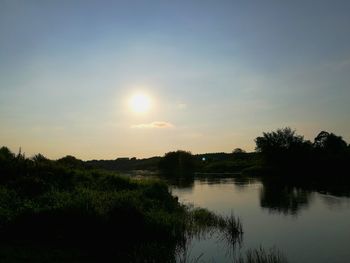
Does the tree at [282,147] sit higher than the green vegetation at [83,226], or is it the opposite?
the tree at [282,147]

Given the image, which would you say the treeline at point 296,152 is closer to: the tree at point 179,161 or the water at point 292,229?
the tree at point 179,161

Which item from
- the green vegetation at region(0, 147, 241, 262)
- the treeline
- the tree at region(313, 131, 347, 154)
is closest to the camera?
the green vegetation at region(0, 147, 241, 262)

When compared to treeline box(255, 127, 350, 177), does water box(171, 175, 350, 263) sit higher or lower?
lower

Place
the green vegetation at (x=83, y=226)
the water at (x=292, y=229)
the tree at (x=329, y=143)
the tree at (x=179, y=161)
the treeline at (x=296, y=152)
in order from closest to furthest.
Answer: the green vegetation at (x=83, y=226) → the water at (x=292, y=229) → the treeline at (x=296, y=152) → the tree at (x=329, y=143) → the tree at (x=179, y=161)

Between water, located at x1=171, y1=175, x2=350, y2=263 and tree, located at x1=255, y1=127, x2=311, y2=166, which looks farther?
tree, located at x1=255, y1=127, x2=311, y2=166

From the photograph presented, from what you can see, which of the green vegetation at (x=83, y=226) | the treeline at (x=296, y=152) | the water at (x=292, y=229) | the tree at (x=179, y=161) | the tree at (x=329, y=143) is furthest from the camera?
the tree at (x=179, y=161)

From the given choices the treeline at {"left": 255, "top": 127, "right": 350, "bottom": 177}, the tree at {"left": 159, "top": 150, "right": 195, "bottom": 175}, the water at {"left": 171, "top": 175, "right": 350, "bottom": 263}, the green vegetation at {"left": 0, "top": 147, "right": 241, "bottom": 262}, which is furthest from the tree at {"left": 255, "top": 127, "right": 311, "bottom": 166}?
the green vegetation at {"left": 0, "top": 147, "right": 241, "bottom": 262}

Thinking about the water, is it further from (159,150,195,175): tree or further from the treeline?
(159,150,195,175): tree

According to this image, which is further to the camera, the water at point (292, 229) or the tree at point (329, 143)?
the tree at point (329, 143)

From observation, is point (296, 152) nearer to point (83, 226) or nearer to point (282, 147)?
point (282, 147)

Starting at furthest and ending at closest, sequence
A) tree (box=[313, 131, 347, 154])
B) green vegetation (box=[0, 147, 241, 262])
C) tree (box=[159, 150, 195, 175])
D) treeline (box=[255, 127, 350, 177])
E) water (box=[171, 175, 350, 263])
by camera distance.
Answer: tree (box=[159, 150, 195, 175]), tree (box=[313, 131, 347, 154]), treeline (box=[255, 127, 350, 177]), water (box=[171, 175, 350, 263]), green vegetation (box=[0, 147, 241, 262])

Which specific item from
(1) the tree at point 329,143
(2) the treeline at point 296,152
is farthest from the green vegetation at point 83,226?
(1) the tree at point 329,143

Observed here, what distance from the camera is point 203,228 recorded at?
29922 millimetres

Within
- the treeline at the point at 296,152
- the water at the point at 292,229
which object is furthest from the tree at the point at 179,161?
the water at the point at 292,229
